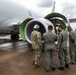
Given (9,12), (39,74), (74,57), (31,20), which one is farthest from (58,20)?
(39,74)

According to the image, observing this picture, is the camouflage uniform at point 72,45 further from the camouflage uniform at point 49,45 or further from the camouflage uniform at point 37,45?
the camouflage uniform at point 37,45

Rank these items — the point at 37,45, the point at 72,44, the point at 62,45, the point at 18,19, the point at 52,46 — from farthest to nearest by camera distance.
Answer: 1. the point at 18,19
2. the point at 72,44
3. the point at 37,45
4. the point at 62,45
5. the point at 52,46

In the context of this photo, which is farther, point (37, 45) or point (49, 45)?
point (37, 45)

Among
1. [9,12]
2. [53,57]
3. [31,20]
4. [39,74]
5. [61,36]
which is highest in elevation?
[9,12]

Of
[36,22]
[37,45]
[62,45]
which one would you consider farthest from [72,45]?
[36,22]

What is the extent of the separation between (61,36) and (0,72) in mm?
2611

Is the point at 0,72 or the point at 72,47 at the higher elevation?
the point at 72,47

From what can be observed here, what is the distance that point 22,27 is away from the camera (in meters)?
10.9

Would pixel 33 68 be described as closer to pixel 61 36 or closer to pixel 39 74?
pixel 39 74

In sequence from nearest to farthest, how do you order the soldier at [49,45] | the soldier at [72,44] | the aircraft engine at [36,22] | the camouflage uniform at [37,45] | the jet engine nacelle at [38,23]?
the soldier at [49,45], the camouflage uniform at [37,45], the soldier at [72,44], the jet engine nacelle at [38,23], the aircraft engine at [36,22]

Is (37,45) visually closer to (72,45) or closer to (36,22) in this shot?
(72,45)

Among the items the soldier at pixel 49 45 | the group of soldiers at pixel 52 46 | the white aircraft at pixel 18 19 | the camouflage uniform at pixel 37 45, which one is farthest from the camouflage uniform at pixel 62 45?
the white aircraft at pixel 18 19

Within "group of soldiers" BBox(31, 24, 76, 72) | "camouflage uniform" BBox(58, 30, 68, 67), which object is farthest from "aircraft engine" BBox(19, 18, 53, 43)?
"camouflage uniform" BBox(58, 30, 68, 67)

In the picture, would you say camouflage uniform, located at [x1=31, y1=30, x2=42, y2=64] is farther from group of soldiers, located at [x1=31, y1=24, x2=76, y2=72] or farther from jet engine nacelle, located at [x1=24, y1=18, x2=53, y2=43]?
jet engine nacelle, located at [x1=24, y1=18, x2=53, y2=43]
